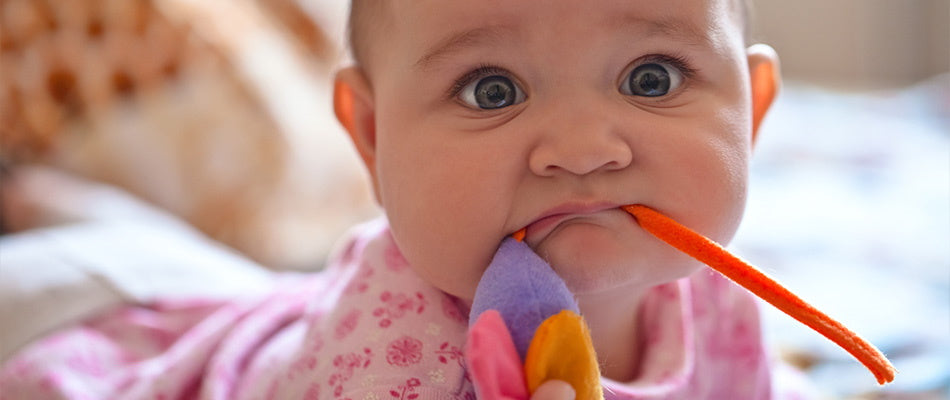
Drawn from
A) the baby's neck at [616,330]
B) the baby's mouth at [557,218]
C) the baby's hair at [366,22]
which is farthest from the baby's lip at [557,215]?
the baby's hair at [366,22]

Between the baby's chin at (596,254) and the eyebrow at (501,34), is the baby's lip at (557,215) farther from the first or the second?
the eyebrow at (501,34)

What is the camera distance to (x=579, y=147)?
589 millimetres

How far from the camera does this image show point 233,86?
150 cm

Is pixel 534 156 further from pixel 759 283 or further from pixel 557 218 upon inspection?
pixel 759 283

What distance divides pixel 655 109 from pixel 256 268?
2.76ft

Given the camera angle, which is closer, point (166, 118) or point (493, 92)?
point (493, 92)

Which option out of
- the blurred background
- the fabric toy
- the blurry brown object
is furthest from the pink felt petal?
the blurry brown object

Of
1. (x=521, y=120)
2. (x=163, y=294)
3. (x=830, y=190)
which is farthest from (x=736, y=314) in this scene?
(x=830, y=190)

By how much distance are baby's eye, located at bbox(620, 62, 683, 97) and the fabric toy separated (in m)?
0.09

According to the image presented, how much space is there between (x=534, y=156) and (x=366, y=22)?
0.23 meters

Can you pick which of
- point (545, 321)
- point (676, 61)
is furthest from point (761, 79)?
point (545, 321)

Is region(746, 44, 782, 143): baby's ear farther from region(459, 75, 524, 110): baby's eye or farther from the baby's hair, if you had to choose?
region(459, 75, 524, 110): baby's eye

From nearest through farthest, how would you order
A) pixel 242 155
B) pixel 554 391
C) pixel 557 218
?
pixel 554 391 → pixel 557 218 → pixel 242 155

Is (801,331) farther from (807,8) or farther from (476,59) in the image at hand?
(807,8)
